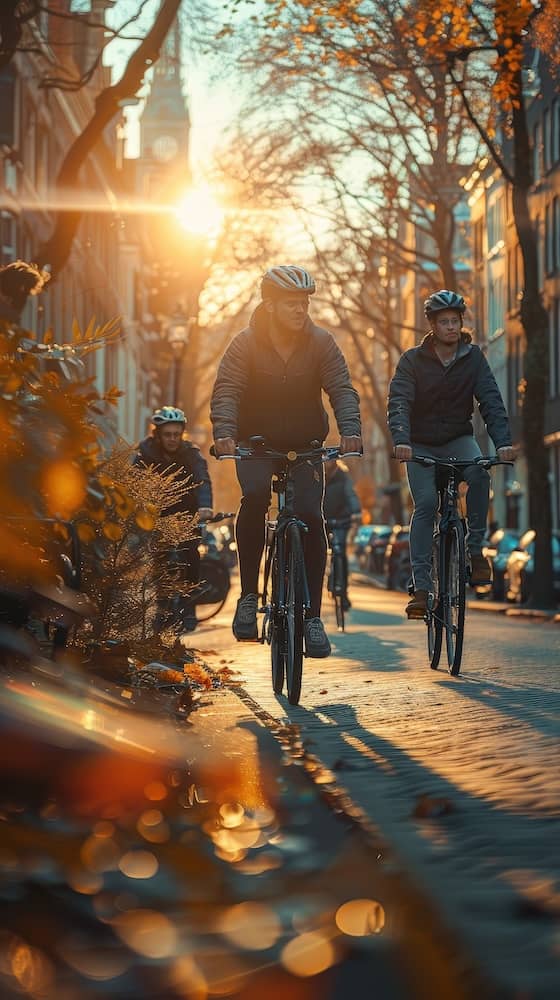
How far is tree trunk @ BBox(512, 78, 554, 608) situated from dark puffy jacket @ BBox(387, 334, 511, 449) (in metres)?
12.0

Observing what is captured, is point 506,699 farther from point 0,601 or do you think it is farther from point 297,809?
point 297,809

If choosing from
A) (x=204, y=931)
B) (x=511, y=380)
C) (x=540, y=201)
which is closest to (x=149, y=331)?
(x=511, y=380)

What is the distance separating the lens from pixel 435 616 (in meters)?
9.73

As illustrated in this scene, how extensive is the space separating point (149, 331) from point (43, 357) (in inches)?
2547

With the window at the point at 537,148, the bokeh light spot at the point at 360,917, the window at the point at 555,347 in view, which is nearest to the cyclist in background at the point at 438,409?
the bokeh light spot at the point at 360,917

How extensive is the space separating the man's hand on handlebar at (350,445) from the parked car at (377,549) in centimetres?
4327

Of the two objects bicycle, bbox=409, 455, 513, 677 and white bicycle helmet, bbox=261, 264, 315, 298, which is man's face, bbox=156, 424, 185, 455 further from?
white bicycle helmet, bbox=261, 264, 315, 298

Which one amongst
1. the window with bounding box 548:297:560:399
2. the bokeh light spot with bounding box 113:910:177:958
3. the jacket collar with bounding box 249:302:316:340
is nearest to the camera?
the bokeh light spot with bounding box 113:910:177:958

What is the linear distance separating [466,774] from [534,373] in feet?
56.5

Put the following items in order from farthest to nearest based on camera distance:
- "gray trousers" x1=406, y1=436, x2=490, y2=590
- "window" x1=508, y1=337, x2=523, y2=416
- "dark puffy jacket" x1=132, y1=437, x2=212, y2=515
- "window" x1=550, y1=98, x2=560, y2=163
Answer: "window" x1=508, y1=337, x2=523, y2=416
"window" x1=550, y1=98, x2=560, y2=163
"dark puffy jacket" x1=132, y1=437, x2=212, y2=515
"gray trousers" x1=406, y1=436, x2=490, y2=590

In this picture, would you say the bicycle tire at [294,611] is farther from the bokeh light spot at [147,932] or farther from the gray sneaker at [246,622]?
the bokeh light spot at [147,932]

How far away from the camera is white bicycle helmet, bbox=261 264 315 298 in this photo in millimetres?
8289

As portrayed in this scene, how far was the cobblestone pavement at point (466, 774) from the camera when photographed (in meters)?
3.54

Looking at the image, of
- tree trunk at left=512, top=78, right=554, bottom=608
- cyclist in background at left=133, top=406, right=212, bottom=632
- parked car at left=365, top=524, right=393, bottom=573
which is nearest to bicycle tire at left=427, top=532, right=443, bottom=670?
cyclist in background at left=133, top=406, right=212, bottom=632
